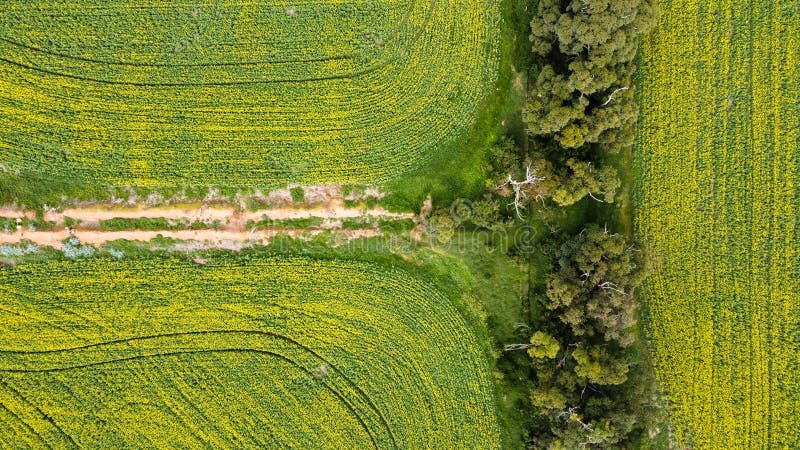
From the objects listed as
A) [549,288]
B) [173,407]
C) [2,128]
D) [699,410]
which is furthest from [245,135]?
[699,410]

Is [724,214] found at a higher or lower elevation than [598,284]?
higher

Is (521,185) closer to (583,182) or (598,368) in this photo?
(583,182)

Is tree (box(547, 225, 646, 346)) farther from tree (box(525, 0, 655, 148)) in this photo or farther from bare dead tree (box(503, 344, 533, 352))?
tree (box(525, 0, 655, 148))

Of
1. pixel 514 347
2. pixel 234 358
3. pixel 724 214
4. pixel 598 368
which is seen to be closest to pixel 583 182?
pixel 724 214

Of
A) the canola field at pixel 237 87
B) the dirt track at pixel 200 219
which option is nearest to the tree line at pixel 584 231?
the canola field at pixel 237 87

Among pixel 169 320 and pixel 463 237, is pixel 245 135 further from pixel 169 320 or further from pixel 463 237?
pixel 463 237

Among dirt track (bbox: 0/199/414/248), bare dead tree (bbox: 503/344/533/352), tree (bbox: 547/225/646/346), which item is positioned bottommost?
bare dead tree (bbox: 503/344/533/352)

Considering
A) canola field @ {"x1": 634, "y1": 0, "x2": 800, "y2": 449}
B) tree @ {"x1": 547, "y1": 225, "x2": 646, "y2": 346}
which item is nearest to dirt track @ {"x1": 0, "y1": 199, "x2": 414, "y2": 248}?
tree @ {"x1": 547, "y1": 225, "x2": 646, "y2": 346}
